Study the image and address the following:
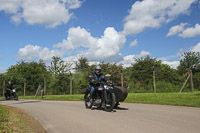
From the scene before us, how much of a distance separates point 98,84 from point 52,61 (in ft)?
174

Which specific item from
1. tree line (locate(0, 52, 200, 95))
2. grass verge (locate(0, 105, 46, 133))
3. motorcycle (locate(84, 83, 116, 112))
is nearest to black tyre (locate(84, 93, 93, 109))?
motorcycle (locate(84, 83, 116, 112))

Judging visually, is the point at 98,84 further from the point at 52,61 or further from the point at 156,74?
the point at 52,61

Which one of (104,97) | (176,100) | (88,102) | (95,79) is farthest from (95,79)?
(176,100)

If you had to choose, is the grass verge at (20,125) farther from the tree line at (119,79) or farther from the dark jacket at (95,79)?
the tree line at (119,79)

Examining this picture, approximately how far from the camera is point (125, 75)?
78.0 ft

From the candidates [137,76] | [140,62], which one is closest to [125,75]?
[137,76]

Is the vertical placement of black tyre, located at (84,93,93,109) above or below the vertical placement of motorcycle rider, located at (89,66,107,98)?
below

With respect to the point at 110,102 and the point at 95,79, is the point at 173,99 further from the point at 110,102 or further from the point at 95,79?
the point at 95,79

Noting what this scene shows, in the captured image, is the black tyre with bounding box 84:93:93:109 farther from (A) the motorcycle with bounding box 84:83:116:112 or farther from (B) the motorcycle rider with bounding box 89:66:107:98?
(B) the motorcycle rider with bounding box 89:66:107:98

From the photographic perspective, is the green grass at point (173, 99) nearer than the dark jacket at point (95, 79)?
No

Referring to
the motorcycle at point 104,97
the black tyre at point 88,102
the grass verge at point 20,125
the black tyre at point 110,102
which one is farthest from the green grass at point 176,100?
the grass verge at point 20,125

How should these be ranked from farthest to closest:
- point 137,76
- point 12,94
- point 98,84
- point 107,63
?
1. point 107,63
2. point 137,76
3. point 12,94
4. point 98,84

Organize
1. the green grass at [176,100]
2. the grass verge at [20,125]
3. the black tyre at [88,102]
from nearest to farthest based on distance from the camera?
the grass verge at [20,125] < the black tyre at [88,102] < the green grass at [176,100]

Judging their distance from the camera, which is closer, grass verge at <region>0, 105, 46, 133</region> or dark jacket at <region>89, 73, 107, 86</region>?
grass verge at <region>0, 105, 46, 133</region>
